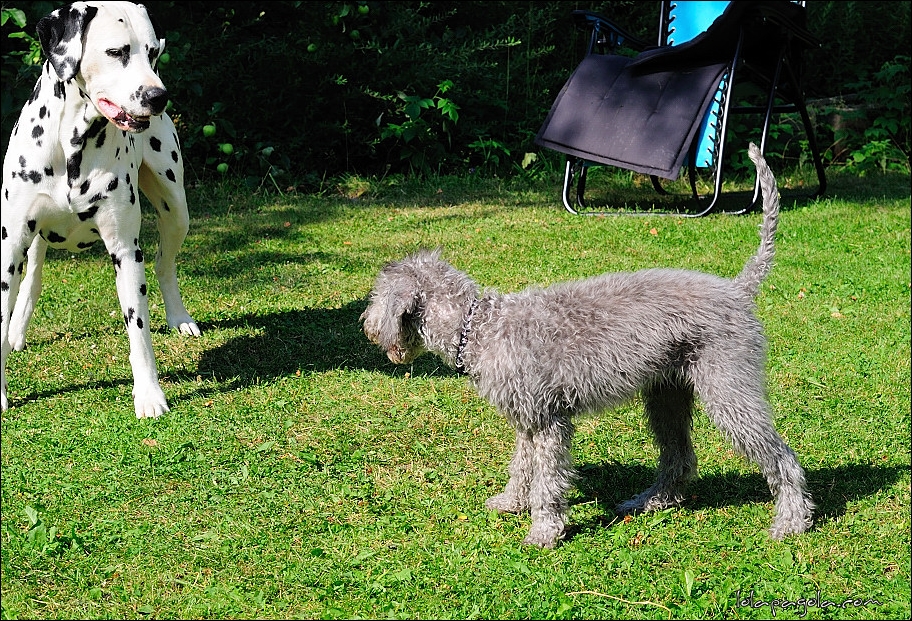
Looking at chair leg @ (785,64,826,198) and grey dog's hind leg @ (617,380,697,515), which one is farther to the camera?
chair leg @ (785,64,826,198)

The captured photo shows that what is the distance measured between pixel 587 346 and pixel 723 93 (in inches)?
228

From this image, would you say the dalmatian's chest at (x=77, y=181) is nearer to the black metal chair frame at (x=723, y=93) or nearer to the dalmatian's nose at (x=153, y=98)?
the dalmatian's nose at (x=153, y=98)

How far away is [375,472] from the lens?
450cm

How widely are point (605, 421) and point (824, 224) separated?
445 cm

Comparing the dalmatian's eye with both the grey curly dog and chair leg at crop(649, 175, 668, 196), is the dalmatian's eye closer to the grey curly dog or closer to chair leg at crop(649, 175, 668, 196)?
the grey curly dog

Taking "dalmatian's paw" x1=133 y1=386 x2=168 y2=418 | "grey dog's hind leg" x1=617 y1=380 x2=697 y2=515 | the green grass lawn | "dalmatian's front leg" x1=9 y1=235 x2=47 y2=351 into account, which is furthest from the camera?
"dalmatian's front leg" x1=9 y1=235 x2=47 y2=351

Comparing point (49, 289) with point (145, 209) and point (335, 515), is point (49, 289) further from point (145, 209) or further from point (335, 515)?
point (335, 515)

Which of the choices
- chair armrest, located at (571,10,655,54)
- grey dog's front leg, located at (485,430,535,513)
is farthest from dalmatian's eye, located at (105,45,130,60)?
chair armrest, located at (571,10,655,54)

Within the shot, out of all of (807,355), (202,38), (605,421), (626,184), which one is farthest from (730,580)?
(202,38)

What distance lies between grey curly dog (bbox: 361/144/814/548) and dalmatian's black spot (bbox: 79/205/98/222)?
184 cm

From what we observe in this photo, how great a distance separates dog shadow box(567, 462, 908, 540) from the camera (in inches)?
163

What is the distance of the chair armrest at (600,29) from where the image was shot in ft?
31.1

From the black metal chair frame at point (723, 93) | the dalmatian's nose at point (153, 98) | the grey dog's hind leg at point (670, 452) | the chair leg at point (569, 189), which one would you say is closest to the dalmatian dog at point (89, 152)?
the dalmatian's nose at point (153, 98)

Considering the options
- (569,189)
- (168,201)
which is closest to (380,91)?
(569,189)
